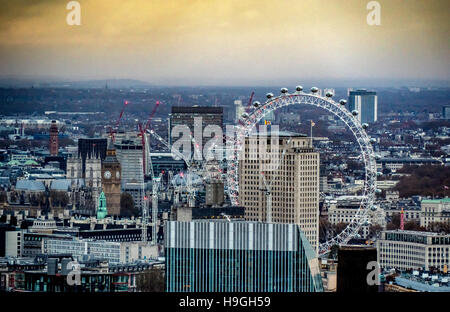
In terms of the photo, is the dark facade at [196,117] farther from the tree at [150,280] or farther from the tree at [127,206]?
the tree at [150,280]

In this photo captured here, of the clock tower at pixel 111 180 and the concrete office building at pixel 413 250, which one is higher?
the clock tower at pixel 111 180

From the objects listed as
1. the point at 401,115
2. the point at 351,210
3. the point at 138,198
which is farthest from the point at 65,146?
the point at 351,210

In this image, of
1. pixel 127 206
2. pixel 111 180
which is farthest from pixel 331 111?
A: pixel 111 180

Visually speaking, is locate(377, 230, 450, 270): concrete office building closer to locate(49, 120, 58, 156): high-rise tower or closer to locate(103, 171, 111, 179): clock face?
locate(103, 171, 111, 179): clock face

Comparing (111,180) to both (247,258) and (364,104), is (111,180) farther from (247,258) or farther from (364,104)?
(247,258)

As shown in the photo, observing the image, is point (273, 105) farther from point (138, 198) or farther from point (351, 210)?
point (138, 198)

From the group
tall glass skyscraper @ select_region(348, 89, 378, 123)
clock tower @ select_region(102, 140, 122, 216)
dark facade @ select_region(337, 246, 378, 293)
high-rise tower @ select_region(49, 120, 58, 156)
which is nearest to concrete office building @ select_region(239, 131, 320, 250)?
tall glass skyscraper @ select_region(348, 89, 378, 123)

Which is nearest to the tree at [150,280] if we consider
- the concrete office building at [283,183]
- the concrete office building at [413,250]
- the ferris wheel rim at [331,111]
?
the ferris wheel rim at [331,111]
